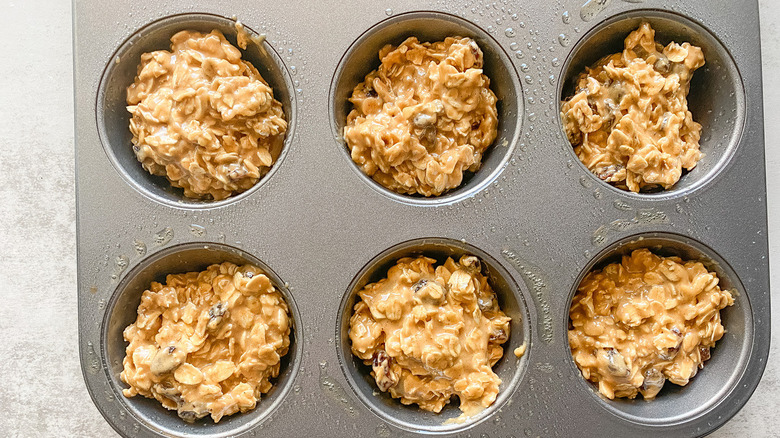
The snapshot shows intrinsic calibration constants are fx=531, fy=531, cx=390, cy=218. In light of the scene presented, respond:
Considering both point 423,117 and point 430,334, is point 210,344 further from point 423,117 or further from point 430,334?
point 423,117

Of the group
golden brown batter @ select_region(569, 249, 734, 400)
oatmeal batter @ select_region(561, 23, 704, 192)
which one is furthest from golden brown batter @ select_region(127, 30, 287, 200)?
golden brown batter @ select_region(569, 249, 734, 400)

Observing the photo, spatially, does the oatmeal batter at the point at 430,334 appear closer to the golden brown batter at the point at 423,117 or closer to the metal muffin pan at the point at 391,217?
the metal muffin pan at the point at 391,217

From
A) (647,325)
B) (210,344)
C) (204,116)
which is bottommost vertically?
(210,344)

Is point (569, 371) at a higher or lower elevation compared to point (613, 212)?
lower

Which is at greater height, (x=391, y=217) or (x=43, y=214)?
(x=391, y=217)

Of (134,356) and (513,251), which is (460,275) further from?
(134,356)

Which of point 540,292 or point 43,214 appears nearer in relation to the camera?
point 540,292

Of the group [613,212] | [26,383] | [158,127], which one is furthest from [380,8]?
[26,383]

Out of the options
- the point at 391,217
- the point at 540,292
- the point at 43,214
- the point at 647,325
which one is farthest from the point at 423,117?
the point at 43,214
